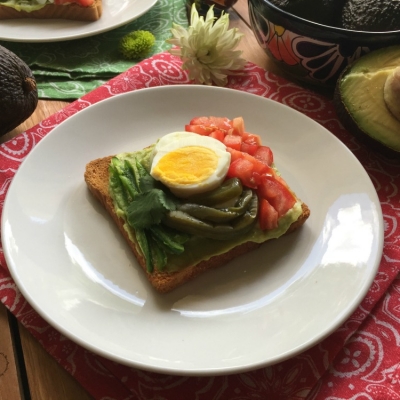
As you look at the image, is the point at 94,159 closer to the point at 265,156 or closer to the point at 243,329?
the point at 265,156

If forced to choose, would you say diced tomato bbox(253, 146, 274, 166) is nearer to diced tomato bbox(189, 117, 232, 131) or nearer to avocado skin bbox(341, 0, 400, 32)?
diced tomato bbox(189, 117, 232, 131)

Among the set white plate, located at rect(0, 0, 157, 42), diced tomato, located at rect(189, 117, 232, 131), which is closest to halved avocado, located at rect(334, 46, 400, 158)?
diced tomato, located at rect(189, 117, 232, 131)

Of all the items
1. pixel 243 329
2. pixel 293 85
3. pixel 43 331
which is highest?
pixel 293 85

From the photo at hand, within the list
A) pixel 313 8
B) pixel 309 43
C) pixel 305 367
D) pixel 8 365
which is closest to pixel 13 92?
pixel 8 365

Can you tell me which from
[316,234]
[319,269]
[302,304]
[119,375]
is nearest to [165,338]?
[119,375]

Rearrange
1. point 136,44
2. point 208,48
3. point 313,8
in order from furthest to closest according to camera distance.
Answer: point 136,44, point 208,48, point 313,8

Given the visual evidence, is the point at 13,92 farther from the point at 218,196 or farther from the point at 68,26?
the point at 218,196

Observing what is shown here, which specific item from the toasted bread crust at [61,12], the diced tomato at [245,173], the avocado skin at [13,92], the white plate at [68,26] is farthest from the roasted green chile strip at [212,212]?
the toasted bread crust at [61,12]
